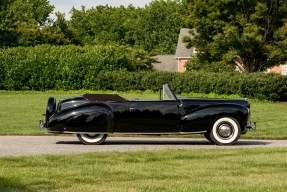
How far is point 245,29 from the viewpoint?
46.8 metres

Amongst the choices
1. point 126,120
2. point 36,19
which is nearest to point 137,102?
point 126,120

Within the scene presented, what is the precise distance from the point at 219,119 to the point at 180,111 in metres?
0.81

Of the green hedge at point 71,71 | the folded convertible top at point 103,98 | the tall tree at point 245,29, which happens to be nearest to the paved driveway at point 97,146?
the folded convertible top at point 103,98

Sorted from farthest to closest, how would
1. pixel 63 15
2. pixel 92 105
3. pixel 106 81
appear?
pixel 63 15
pixel 106 81
pixel 92 105

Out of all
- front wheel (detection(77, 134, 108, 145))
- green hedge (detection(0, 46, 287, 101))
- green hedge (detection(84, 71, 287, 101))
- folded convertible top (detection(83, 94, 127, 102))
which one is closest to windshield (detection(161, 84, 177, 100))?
folded convertible top (detection(83, 94, 127, 102))

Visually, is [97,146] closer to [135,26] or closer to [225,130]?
[225,130]

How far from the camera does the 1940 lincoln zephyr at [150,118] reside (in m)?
14.5

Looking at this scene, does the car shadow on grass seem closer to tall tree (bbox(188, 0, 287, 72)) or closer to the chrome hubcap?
the chrome hubcap

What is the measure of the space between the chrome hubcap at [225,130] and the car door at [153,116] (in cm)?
90

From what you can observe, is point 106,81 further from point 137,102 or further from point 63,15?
point 63,15

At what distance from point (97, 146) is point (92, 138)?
1.82 feet

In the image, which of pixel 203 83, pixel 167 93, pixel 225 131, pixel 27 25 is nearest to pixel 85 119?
pixel 167 93

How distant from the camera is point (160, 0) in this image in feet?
368

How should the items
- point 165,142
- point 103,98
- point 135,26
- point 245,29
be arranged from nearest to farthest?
point 103,98
point 165,142
point 245,29
point 135,26
